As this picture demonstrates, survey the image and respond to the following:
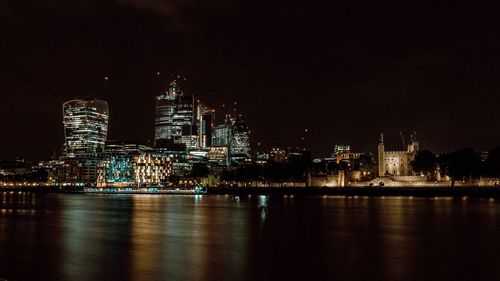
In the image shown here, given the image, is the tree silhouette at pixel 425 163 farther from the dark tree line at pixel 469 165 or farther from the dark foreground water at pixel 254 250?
the dark foreground water at pixel 254 250

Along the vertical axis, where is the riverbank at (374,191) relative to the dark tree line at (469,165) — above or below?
below

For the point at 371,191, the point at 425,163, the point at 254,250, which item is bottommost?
the point at 254,250

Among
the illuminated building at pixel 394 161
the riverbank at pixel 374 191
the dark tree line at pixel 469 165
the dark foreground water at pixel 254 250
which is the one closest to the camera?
the dark foreground water at pixel 254 250

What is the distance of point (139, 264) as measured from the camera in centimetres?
2545

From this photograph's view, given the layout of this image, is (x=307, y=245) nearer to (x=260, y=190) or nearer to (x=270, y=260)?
(x=270, y=260)

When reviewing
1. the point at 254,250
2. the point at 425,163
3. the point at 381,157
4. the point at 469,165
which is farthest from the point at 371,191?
the point at 254,250

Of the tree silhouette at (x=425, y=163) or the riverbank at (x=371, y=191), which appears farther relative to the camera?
the tree silhouette at (x=425, y=163)

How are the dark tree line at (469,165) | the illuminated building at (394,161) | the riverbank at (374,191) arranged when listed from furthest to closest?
the illuminated building at (394,161)
the dark tree line at (469,165)
the riverbank at (374,191)

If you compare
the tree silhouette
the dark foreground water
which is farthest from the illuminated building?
the dark foreground water

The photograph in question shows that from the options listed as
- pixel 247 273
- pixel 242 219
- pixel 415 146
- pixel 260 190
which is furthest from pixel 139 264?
pixel 415 146

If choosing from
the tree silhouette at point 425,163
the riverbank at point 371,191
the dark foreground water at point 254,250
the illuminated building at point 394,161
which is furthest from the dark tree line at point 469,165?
the dark foreground water at point 254,250

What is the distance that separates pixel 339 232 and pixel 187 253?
1456 cm

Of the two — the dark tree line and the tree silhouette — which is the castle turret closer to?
the tree silhouette

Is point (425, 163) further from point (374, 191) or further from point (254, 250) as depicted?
point (254, 250)
